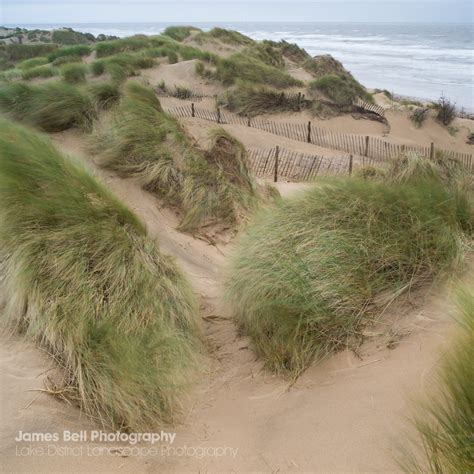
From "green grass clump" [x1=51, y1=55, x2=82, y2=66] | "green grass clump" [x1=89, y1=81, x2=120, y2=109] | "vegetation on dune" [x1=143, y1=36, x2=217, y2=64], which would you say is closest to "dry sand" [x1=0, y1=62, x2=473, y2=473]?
"green grass clump" [x1=89, y1=81, x2=120, y2=109]

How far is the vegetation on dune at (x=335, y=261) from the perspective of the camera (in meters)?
3.57

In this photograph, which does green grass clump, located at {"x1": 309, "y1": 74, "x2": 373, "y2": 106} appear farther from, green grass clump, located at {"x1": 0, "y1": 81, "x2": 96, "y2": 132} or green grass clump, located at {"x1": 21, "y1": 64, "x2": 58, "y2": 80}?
green grass clump, located at {"x1": 0, "y1": 81, "x2": 96, "y2": 132}

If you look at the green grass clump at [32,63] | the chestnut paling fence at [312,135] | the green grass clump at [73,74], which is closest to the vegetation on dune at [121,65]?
the green grass clump at [73,74]

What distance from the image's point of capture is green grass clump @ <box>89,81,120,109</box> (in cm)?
778

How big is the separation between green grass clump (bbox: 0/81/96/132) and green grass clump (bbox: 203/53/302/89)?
13888mm

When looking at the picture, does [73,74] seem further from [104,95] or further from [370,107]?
[370,107]

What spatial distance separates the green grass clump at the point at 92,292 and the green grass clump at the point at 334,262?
0.64 metres

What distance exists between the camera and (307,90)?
2225 centimetres

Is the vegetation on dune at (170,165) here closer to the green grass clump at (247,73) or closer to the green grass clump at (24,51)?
the green grass clump at (247,73)

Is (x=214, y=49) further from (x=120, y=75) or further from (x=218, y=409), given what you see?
(x=218, y=409)

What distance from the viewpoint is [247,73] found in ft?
69.4

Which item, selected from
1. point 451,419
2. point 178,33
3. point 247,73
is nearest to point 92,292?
point 451,419

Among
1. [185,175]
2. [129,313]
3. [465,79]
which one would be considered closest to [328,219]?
[129,313]

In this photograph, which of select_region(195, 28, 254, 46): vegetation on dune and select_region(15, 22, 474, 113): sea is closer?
select_region(195, 28, 254, 46): vegetation on dune
